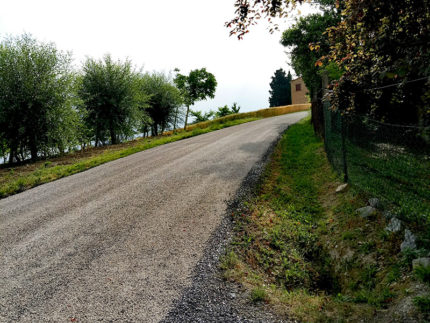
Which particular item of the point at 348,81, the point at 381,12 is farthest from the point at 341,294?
the point at 381,12

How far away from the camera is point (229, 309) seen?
3.13m

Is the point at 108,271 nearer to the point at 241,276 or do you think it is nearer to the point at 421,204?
the point at 241,276

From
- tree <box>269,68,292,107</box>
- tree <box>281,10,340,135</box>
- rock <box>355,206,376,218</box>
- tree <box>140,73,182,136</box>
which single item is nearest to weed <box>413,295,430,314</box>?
rock <box>355,206,376,218</box>

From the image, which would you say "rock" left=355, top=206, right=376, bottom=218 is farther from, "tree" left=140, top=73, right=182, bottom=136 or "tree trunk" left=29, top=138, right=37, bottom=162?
"tree" left=140, top=73, right=182, bottom=136

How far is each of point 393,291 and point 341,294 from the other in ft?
2.12

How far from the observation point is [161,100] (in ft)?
104

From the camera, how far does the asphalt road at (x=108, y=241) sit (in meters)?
3.32

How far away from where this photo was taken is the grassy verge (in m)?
3.12

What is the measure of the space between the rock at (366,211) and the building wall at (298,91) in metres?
53.7

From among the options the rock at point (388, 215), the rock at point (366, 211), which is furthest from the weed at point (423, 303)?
the rock at point (366, 211)

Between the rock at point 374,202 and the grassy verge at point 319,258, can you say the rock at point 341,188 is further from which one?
the rock at point 374,202

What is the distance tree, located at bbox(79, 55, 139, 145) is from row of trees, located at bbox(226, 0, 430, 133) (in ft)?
59.8

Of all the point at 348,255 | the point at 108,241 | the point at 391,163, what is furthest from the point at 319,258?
the point at 108,241

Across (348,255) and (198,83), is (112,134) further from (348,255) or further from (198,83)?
(198,83)
